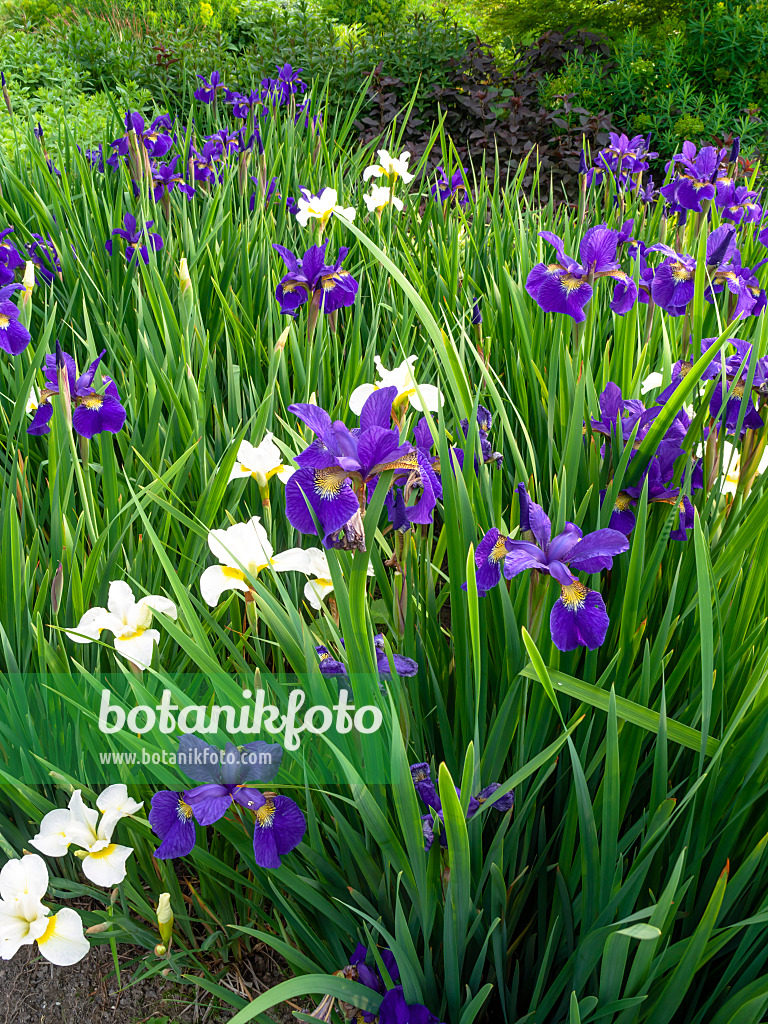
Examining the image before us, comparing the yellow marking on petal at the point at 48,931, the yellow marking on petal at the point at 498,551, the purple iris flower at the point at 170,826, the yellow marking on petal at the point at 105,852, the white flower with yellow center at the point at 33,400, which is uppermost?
the yellow marking on petal at the point at 498,551

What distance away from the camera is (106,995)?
3.99 ft

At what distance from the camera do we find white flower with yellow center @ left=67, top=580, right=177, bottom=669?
3.34 ft

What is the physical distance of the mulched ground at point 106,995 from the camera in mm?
1191

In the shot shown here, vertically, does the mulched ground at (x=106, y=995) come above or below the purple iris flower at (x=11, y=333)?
below

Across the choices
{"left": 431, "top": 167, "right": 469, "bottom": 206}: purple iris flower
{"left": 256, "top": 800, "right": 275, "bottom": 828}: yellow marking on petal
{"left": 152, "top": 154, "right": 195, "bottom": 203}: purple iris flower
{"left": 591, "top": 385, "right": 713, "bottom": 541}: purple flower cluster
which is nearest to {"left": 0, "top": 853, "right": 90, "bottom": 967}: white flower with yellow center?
{"left": 256, "top": 800, "right": 275, "bottom": 828}: yellow marking on petal

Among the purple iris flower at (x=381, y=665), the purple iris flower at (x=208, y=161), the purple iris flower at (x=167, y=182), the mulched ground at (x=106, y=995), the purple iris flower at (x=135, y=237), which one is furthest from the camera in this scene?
the purple iris flower at (x=208, y=161)

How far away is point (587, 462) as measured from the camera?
4.33 ft

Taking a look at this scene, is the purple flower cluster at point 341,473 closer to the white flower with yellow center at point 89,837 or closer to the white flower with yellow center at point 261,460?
the white flower with yellow center at point 261,460

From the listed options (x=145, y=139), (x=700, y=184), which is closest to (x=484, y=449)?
(x=700, y=184)

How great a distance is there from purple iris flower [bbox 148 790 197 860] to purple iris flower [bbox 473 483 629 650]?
1.53 ft

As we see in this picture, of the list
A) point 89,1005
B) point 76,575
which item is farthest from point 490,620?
point 89,1005

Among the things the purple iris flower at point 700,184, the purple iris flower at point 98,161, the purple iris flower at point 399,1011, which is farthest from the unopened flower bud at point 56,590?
the purple iris flower at point 98,161

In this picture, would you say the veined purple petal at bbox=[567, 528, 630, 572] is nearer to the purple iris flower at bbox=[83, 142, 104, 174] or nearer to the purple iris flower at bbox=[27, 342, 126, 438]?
the purple iris flower at bbox=[27, 342, 126, 438]

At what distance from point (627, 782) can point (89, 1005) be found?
38.3 inches
